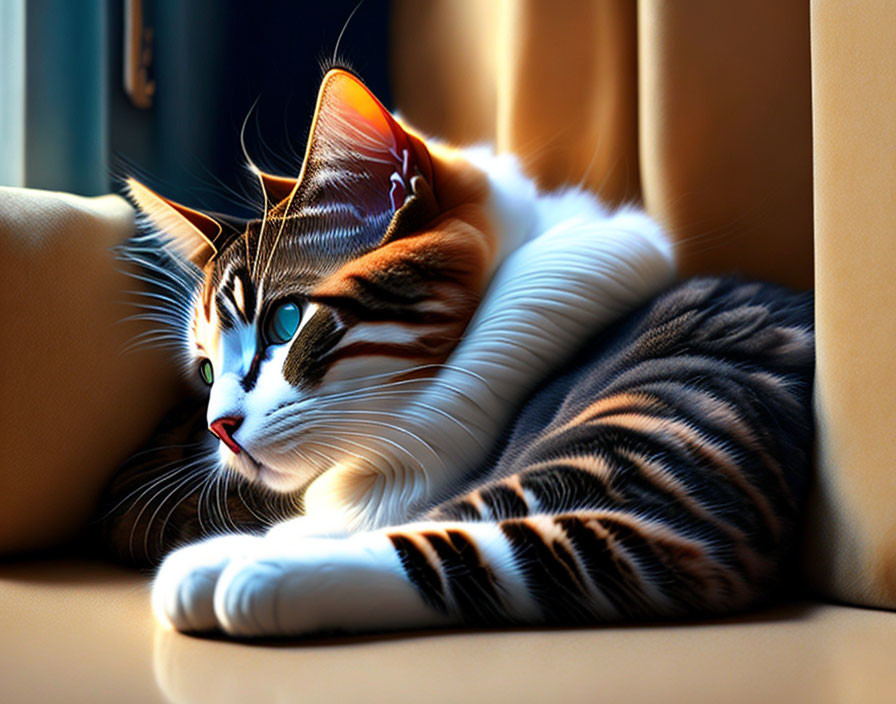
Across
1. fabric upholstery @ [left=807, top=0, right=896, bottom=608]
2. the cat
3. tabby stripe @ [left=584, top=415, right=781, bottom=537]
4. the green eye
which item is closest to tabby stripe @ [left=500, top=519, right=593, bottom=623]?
the cat

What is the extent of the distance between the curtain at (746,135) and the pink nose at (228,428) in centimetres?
55

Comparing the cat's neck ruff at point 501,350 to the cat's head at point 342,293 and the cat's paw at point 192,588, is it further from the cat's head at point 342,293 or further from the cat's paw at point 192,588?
the cat's paw at point 192,588

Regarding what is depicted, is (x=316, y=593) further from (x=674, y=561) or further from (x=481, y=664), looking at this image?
(x=674, y=561)

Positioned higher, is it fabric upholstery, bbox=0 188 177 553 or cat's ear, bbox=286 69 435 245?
cat's ear, bbox=286 69 435 245

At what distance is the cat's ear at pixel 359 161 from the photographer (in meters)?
0.92

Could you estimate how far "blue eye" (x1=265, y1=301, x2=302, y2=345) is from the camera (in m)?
0.94

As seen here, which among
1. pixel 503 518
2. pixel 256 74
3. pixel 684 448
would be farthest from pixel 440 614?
pixel 256 74

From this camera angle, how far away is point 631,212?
1131 mm

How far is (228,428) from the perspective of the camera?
91 centimetres

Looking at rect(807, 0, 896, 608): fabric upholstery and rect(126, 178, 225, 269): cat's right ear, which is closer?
rect(807, 0, 896, 608): fabric upholstery

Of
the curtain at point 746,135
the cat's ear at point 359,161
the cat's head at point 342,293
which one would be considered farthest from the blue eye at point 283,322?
the curtain at point 746,135

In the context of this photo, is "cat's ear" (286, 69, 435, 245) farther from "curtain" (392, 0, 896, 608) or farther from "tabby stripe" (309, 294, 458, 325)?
"curtain" (392, 0, 896, 608)

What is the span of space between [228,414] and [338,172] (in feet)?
0.91

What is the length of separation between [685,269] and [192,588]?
752 millimetres
